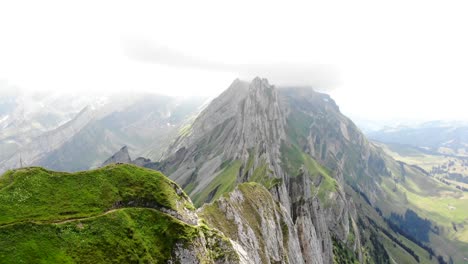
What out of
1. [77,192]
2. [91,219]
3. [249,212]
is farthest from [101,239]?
[249,212]

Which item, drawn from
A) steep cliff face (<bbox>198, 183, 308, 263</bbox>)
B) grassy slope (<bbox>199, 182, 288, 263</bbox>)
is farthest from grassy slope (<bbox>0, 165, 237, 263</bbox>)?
steep cliff face (<bbox>198, 183, 308, 263</bbox>)

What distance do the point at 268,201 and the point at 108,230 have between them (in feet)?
240

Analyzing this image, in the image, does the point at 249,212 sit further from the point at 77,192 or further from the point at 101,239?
the point at 101,239

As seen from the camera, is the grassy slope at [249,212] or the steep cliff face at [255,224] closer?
the grassy slope at [249,212]

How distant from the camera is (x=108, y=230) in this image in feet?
208

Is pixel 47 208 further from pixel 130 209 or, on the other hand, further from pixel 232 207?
pixel 232 207

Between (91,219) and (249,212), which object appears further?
(249,212)

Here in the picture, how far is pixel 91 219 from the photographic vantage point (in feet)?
209

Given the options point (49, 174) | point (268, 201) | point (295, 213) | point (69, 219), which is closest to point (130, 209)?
point (69, 219)

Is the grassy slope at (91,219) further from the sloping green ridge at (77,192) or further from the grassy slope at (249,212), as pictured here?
the grassy slope at (249,212)

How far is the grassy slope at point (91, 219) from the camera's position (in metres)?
56.9

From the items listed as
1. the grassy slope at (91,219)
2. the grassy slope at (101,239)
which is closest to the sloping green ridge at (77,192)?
the grassy slope at (91,219)

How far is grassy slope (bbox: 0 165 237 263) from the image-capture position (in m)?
56.9

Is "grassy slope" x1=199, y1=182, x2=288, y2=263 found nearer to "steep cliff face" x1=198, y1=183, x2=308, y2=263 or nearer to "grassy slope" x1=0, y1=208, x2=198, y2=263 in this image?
"steep cliff face" x1=198, y1=183, x2=308, y2=263
